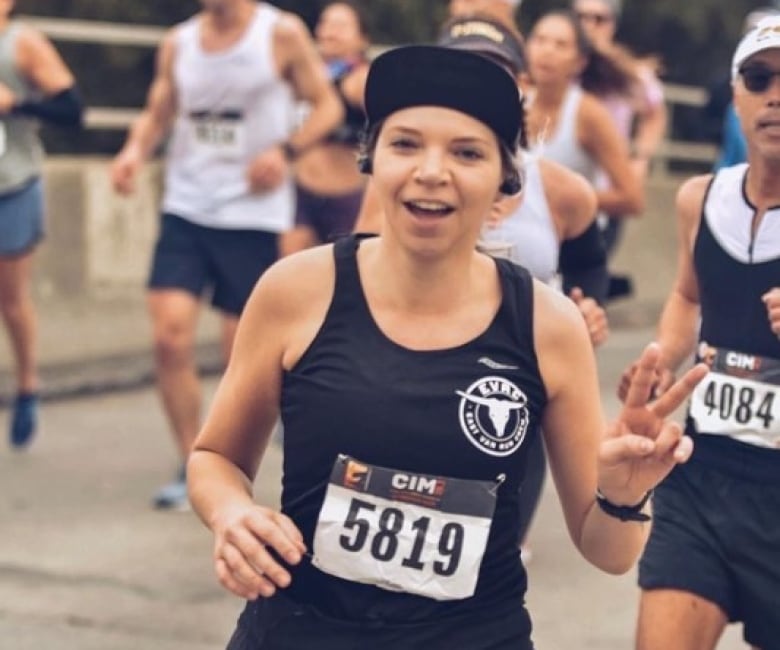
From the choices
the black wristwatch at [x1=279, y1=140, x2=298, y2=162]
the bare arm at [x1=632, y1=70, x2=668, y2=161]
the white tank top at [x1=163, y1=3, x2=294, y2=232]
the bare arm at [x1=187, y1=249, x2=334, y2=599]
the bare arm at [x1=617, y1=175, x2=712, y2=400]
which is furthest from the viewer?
the bare arm at [x1=632, y1=70, x2=668, y2=161]

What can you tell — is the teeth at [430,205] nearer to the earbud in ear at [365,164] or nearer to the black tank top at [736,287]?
the earbud in ear at [365,164]

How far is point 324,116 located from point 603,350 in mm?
4466

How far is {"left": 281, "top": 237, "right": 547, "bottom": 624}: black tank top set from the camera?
334 centimetres

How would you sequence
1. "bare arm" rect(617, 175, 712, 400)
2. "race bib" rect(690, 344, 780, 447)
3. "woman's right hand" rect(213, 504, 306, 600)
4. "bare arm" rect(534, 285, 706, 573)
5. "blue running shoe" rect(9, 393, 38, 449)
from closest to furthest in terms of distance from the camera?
"woman's right hand" rect(213, 504, 306, 600) → "bare arm" rect(534, 285, 706, 573) → "race bib" rect(690, 344, 780, 447) → "bare arm" rect(617, 175, 712, 400) → "blue running shoe" rect(9, 393, 38, 449)

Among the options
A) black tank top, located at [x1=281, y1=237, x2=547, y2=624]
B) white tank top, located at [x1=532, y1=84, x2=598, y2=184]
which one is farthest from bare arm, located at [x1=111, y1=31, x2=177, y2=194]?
black tank top, located at [x1=281, y1=237, x2=547, y2=624]

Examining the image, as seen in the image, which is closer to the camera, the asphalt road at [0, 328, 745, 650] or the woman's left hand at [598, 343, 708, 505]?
the woman's left hand at [598, 343, 708, 505]

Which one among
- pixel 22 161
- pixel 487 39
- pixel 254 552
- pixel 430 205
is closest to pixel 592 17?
pixel 22 161

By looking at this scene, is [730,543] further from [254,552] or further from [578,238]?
[254,552]

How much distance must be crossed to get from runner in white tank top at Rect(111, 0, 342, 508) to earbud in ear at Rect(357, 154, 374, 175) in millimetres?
4200

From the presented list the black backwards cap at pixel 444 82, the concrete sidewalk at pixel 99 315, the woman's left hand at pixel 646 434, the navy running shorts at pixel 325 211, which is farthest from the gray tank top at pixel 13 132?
the woman's left hand at pixel 646 434

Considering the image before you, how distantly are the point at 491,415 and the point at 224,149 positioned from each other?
16.0 feet

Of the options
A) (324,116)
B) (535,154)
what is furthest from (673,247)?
(535,154)

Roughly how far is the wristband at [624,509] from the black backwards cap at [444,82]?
61 centimetres

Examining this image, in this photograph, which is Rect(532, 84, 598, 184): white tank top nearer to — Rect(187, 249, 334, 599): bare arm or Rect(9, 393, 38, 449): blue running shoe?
Rect(9, 393, 38, 449): blue running shoe
